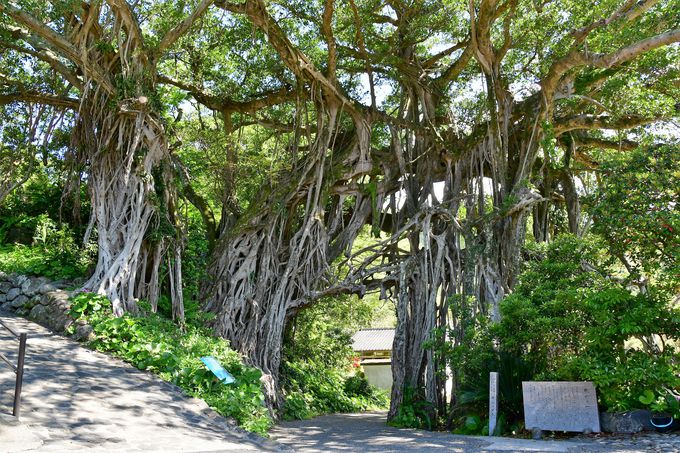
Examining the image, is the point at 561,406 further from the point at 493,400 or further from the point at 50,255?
the point at 50,255

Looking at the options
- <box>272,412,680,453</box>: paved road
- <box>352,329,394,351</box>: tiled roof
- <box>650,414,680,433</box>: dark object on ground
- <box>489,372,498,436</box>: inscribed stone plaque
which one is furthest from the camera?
<box>352,329,394,351</box>: tiled roof

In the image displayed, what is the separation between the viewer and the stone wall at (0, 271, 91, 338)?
7.81 meters

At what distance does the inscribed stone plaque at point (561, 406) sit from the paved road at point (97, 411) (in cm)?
263

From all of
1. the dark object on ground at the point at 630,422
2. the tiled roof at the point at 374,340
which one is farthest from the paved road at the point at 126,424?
the tiled roof at the point at 374,340

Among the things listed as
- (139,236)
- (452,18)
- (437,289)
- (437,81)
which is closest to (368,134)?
(437,81)

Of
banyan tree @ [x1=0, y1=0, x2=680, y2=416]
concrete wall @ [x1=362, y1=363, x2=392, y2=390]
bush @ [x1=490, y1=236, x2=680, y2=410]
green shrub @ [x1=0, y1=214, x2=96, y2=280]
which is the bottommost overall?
concrete wall @ [x1=362, y1=363, x2=392, y2=390]

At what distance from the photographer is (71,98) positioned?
1030 centimetres

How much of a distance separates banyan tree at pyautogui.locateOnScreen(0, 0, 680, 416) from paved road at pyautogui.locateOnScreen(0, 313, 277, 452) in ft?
4.82

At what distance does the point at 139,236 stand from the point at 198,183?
3479 mm

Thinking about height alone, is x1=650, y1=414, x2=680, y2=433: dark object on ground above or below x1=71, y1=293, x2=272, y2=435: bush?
below

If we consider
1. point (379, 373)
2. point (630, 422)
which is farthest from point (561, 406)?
point (379, 373)

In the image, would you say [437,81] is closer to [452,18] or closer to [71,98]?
[452,18]

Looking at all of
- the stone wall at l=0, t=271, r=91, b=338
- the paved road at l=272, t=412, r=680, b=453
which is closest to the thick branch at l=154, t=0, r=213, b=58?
the stone wall at l=0, t=271, r=91, b=338

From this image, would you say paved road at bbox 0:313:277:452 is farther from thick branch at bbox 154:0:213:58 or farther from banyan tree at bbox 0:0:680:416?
thick branch at bbox 154:0:213:58
